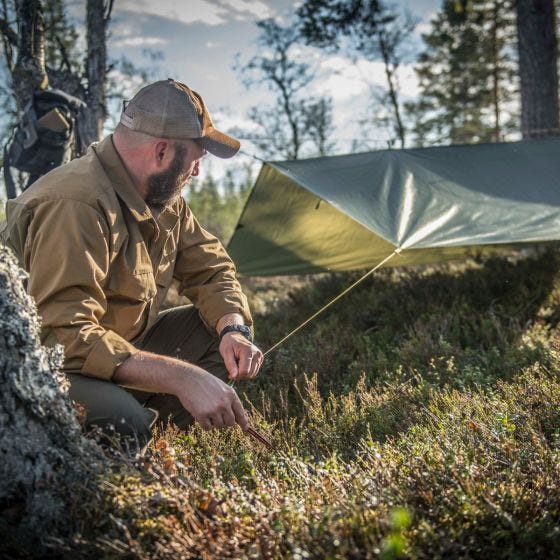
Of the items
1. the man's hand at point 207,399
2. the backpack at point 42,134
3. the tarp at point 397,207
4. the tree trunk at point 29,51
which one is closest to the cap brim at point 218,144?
the man's hand at point 207,399

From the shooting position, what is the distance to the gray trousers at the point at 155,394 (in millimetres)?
2334

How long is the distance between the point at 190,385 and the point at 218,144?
4.60 feet

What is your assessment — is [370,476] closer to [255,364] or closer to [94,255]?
[255,364]

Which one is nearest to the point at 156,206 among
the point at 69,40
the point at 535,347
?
the point at 535,347

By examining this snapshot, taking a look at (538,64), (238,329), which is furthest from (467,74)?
(238,329)

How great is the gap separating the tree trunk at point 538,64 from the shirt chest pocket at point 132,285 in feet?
21.6

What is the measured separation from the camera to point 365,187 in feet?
19.3

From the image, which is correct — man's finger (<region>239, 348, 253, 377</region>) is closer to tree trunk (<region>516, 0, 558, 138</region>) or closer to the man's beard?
the man's beard

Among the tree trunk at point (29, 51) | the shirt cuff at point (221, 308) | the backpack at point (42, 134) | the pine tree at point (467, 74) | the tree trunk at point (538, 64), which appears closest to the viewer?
the shirt cuff at point (221, 308)

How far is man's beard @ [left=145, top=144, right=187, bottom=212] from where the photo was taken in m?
2.83

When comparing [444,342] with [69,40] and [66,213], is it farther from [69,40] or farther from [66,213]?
[69,40]

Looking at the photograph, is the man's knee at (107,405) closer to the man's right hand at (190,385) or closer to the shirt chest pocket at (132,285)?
the man's right hand at (190,385)

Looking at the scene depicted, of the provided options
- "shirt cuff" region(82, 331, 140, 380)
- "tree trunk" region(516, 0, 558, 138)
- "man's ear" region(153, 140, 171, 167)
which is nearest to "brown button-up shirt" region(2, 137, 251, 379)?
"shirt cuff" region(82, 331, 140, 380)

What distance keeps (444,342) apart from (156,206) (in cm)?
253
